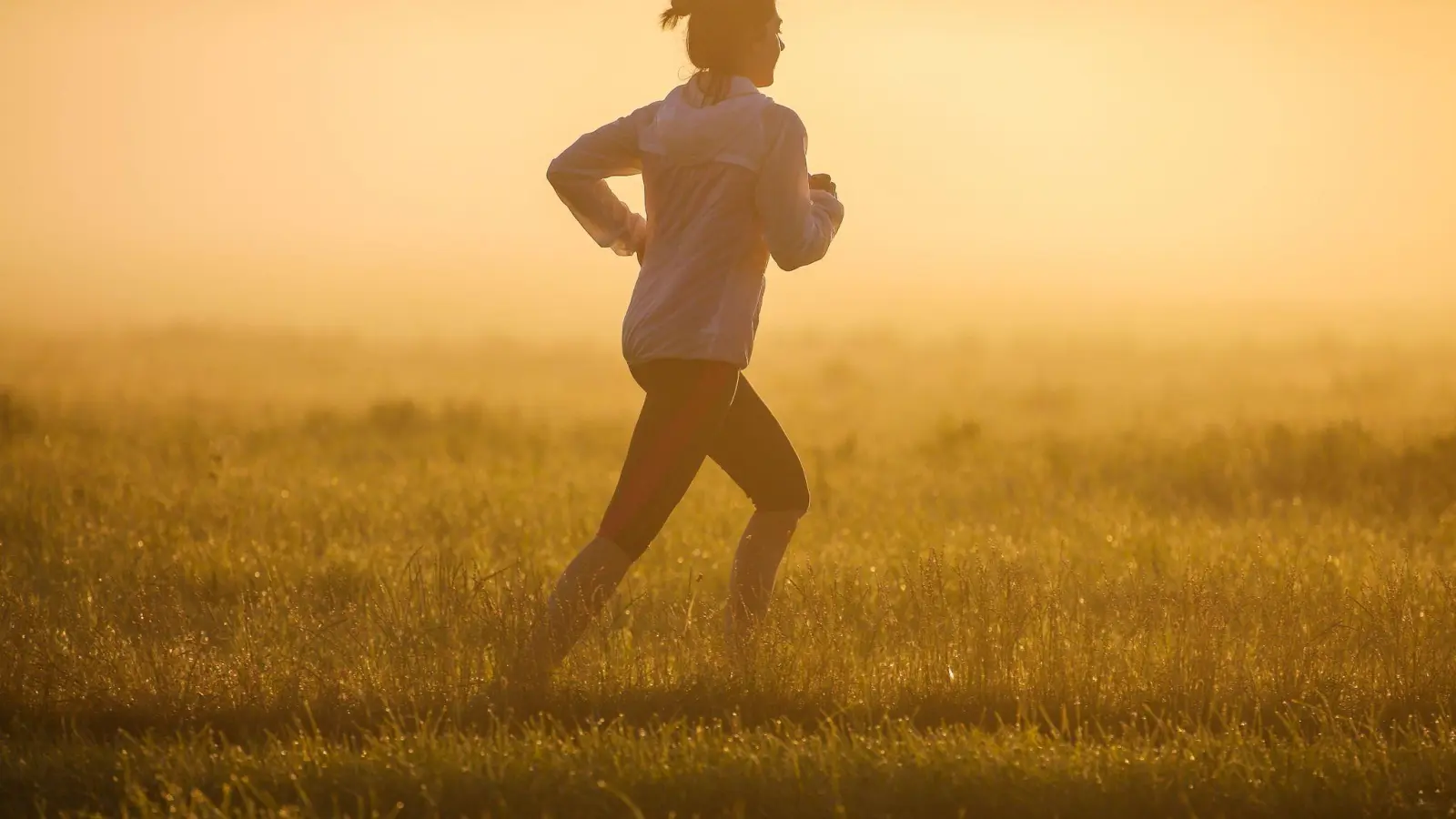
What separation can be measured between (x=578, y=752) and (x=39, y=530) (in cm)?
549

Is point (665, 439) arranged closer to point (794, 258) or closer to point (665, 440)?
point (665, 440)

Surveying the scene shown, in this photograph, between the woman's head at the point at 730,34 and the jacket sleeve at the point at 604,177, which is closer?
the woman's head at the point at 730,34

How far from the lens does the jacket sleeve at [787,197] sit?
532cm

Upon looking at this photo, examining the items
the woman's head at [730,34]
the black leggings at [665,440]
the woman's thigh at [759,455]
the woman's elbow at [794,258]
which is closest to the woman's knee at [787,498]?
the woman's thigh at [759,455]

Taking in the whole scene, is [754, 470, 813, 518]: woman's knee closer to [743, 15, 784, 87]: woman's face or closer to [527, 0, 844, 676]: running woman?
[527, 0, 844, 676]: running woman

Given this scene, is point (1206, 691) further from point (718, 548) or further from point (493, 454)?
point (493, 454)

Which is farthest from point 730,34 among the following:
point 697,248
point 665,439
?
point 665,439

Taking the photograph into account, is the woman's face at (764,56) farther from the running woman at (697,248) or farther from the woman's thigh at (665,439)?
the woman's thigh at (665,439)

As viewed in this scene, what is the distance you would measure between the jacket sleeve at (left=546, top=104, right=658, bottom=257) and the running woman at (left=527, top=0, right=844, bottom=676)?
1cm

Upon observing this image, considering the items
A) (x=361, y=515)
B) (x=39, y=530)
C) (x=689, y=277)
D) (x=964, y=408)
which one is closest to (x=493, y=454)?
(x=361, y=515)

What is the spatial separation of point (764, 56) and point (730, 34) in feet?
0.53

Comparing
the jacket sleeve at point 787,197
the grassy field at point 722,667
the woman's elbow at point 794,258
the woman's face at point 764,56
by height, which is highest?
the woman's face at point 764,56

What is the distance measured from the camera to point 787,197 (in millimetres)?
5312

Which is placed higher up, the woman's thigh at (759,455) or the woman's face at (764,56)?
the woman's face at (764,56)
